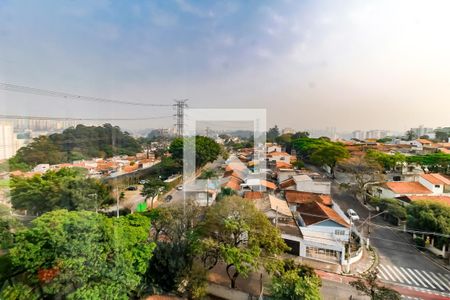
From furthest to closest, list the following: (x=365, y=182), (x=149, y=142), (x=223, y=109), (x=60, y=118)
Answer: (x=149, y=142), (x=365, y=182), (x=223, y=109), (x=60, y=118)

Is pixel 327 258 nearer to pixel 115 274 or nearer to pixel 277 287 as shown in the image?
pixel 277 287

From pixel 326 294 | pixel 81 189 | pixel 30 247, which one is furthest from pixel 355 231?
pixel 81 189

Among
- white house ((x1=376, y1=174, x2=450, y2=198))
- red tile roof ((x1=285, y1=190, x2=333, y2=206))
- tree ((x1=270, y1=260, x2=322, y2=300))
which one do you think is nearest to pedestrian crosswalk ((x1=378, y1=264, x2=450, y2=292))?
tree ((x1=270, y1=260, x2=322, y2=300))

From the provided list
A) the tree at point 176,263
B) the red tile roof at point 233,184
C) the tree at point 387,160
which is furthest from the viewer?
the tree at point 387,160

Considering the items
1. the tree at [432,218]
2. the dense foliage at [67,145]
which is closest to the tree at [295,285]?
the tree at [432,218]

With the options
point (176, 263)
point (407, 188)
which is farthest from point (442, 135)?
point (176, 263)

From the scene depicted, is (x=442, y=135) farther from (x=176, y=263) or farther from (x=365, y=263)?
(x=176, y=263)

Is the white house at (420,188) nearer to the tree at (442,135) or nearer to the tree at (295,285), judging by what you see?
the tree at (295,285)

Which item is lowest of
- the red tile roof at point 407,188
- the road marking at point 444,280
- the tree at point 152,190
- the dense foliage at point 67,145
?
the road marking at point 444,280
